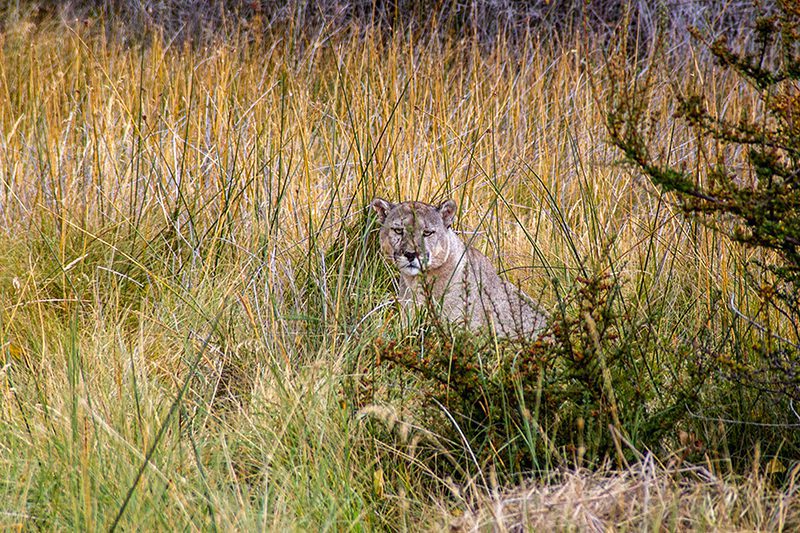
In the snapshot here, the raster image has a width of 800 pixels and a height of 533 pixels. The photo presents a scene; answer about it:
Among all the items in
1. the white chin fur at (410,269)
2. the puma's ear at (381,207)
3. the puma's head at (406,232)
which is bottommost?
the white chin fur at (410,269)

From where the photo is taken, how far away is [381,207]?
4781 mm

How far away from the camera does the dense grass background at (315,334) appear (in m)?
2.73

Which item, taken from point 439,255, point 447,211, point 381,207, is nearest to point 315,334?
point 381,207

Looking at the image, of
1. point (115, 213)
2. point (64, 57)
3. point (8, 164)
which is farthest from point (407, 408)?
point (64, 57)

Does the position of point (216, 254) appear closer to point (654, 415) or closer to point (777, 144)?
point (654, 415)

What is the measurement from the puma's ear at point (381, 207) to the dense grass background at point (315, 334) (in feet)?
0.37

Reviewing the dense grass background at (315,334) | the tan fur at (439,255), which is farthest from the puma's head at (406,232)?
the dense grass background at (315,334)

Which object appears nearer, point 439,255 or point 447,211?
point 447,211

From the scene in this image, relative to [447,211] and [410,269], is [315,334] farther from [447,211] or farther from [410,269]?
[447,211]

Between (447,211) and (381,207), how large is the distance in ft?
1.38

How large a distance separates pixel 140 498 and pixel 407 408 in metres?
1.10

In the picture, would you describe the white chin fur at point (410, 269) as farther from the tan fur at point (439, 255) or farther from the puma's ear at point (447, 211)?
the puma's ear at point (447, 211)

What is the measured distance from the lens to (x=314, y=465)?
3.03 m

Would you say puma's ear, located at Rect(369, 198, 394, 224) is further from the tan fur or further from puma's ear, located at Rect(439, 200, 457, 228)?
puma's ear, located at Rect(439, 200, 457, 228)
